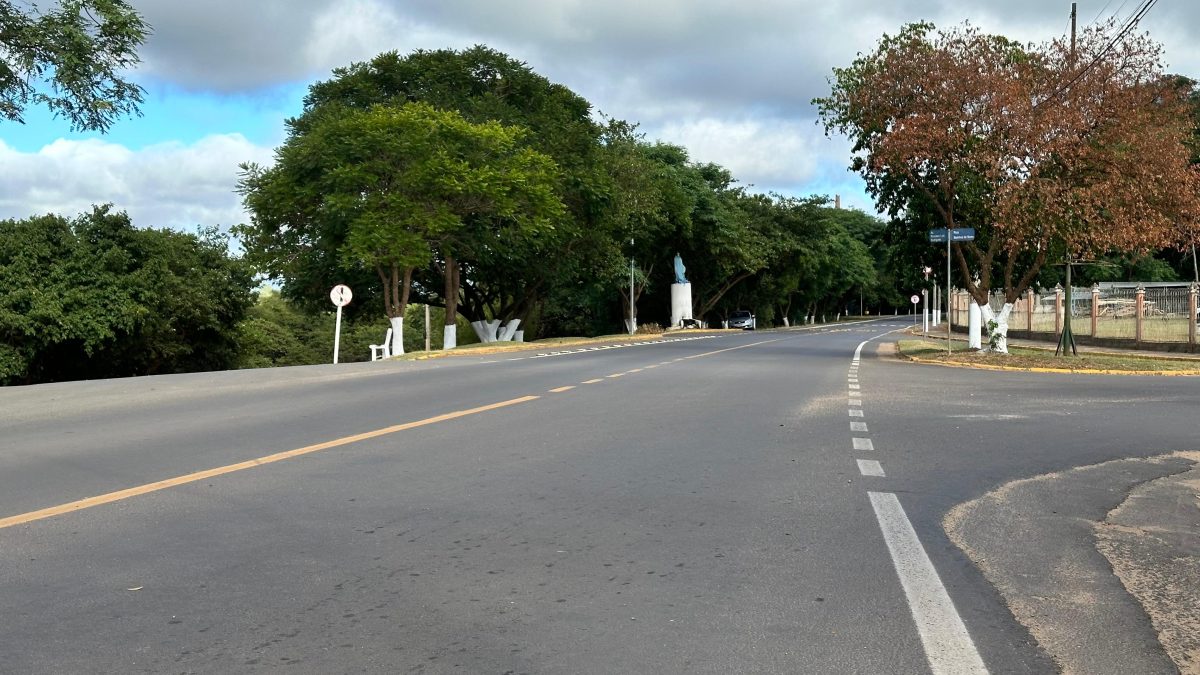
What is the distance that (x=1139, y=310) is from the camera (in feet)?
96.9

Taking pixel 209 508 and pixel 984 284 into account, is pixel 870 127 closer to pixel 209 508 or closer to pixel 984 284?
pixel 984 284

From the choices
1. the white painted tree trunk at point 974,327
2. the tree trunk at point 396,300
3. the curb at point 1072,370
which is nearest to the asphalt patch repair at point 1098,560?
the curb at point 1072,370

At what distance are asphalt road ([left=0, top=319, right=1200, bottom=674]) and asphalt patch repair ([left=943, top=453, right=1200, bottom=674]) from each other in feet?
0.63

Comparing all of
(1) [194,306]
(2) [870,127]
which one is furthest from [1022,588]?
(1) [194,306]

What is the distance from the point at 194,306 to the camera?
43406 mm

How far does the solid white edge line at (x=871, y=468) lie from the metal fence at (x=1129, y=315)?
18848 millimetres

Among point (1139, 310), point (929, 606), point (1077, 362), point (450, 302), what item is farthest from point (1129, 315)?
point (929, 606)

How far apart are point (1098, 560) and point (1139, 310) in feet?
→ 88.7

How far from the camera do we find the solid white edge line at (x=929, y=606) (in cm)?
404

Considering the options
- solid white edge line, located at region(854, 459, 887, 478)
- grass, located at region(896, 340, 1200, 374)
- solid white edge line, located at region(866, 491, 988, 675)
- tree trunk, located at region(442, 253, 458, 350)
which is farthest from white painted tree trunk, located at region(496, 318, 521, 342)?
solid white edge line, located at region(866, 491, 988, 675)

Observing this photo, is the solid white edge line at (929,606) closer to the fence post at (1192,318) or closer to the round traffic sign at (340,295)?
the fence post at (1192,318)

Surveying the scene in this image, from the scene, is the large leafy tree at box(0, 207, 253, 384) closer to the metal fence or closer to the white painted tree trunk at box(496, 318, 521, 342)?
the white painted tree trunk at box(496, 318, 521, 342)

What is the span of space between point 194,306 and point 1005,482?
4072 cm

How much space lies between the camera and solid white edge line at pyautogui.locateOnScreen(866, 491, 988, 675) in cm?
404
